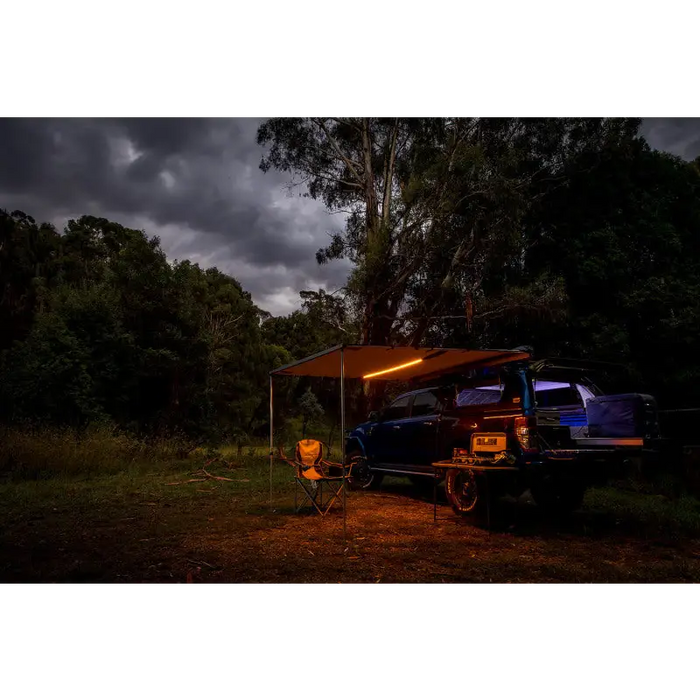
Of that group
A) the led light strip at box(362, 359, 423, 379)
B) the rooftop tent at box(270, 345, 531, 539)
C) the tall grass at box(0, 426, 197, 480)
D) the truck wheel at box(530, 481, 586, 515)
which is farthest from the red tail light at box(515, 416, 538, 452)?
the tall grass at box(0, 426, 197, 480)

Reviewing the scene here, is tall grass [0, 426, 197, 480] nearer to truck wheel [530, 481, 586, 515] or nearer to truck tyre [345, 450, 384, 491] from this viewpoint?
truck tyre [345, 450, 384, 491]

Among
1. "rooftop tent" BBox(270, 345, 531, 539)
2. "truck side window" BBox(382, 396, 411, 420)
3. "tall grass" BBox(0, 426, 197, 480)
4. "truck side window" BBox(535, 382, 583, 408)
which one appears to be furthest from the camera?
"tall grass" BBox(0, 426, 197, 480)

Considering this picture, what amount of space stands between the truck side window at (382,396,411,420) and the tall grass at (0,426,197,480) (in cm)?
592

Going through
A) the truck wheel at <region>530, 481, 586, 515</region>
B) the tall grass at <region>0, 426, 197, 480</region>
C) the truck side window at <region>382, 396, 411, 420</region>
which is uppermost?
the truck side window at <region>382, 396, 411, 420</region>

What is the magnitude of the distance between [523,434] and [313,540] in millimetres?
2563

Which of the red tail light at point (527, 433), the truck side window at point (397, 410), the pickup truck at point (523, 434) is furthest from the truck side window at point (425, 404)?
the red tail light at point (527, 433)

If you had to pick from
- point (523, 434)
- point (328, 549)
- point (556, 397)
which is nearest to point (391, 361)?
point (523, 434)

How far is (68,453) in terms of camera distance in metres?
11.4

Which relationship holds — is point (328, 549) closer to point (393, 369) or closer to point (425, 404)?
point (393, 369)

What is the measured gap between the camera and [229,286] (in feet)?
72.7

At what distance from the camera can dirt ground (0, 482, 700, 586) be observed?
4629 millimetres

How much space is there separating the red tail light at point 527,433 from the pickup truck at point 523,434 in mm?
11

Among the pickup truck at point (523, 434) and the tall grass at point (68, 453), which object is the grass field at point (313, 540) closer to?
the pickup truck at point (523, 434)

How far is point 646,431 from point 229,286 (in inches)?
716
